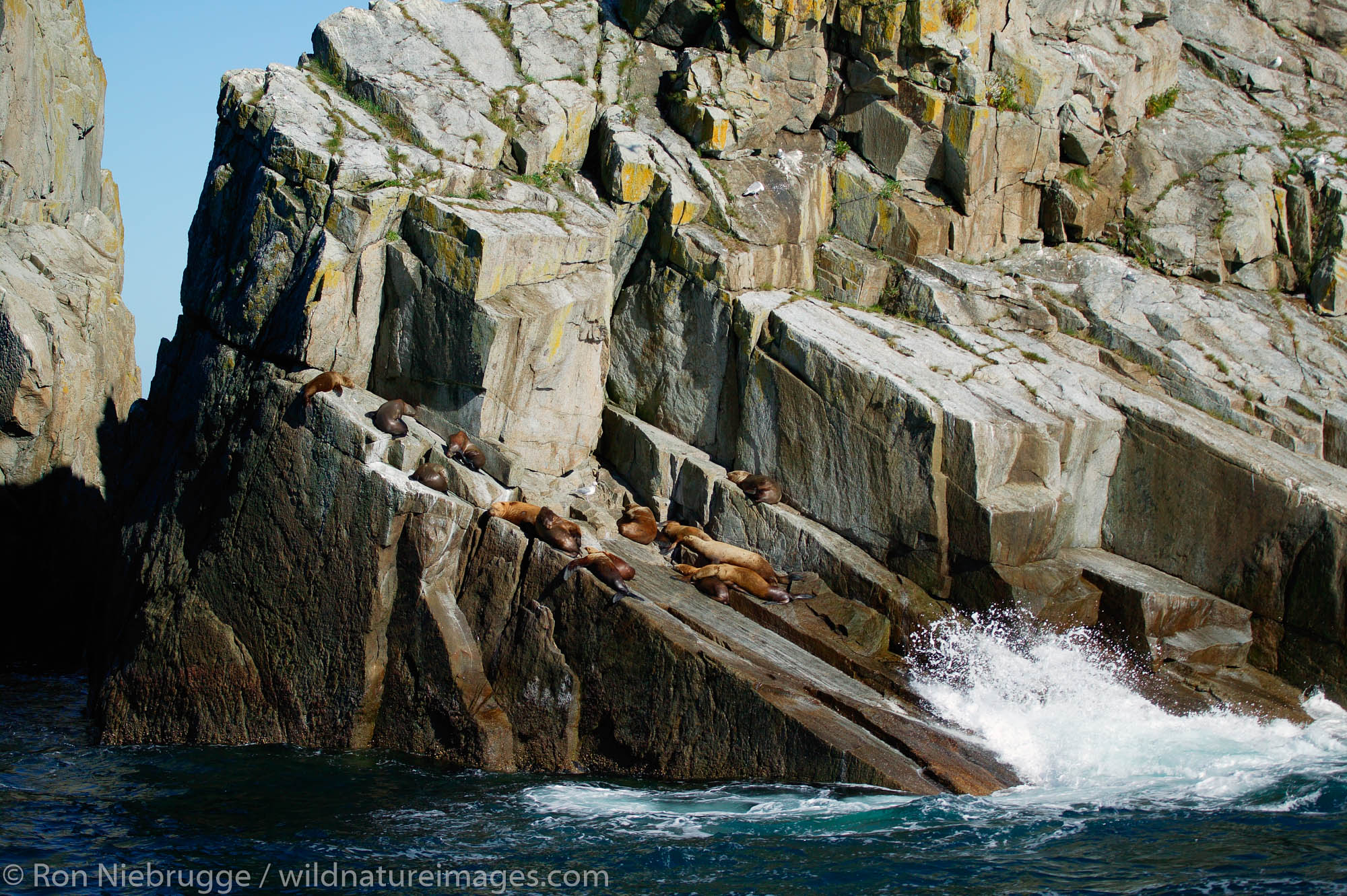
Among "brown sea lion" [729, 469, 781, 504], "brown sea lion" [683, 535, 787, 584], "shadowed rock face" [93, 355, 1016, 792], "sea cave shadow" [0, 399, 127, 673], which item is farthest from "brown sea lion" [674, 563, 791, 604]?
"sea cave shadow" [0, 399, 127, 673]

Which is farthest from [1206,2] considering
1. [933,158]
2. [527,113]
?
[527,113]

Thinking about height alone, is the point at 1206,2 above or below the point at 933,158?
above

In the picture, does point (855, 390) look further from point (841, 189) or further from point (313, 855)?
point (313, 855)

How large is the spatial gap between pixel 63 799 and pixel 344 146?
10.1 metres

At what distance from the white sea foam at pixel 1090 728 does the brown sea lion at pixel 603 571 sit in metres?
4.26

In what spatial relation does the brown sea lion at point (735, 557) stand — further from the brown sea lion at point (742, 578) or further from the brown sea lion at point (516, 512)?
the brown sea lion at point (516, 512)

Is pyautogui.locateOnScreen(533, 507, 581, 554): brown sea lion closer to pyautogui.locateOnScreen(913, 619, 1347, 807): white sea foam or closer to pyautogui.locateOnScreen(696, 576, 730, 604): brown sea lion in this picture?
pyautogui.locateOnScreen(696, 576, 730, 604): brown sea lion

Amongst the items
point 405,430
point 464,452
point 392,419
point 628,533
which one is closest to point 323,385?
point 392,419

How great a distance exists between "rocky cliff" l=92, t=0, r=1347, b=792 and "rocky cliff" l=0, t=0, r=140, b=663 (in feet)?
9.61

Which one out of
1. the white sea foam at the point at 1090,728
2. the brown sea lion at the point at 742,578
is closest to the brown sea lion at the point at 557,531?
the brown sea lion at the point at 742,578

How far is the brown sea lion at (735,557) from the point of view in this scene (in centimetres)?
1556

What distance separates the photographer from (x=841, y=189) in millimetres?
20828

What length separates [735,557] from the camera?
51.2ft

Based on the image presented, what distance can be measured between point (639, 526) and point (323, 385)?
5.09 meters
